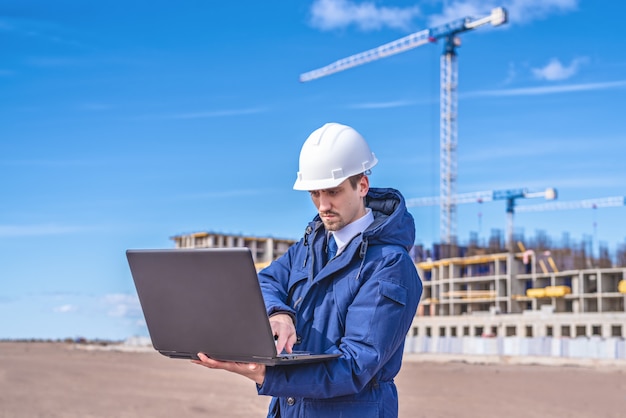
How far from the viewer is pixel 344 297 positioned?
10.3 ft

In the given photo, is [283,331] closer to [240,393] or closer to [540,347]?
[240,393]

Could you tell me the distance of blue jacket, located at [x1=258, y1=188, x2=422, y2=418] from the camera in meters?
2.92

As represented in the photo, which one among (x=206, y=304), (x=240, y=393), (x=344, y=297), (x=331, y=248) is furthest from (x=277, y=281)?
(x=240, y=393)

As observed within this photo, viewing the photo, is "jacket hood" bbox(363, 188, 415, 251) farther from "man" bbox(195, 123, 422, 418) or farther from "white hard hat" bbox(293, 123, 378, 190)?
"white hard hat" bbox(293, 123, 378, 190)

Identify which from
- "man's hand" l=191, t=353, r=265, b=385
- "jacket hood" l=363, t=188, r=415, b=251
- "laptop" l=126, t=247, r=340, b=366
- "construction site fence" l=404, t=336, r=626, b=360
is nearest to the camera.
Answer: "laptop" l=126, t=247, r=340, b=366

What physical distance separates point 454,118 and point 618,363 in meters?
52.6

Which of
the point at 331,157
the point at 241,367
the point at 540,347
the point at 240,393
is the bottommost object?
the point at 540,347

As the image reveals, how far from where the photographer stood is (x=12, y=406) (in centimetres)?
1443

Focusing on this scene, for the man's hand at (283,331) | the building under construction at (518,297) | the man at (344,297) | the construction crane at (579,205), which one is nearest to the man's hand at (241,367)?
the man at (344,297)

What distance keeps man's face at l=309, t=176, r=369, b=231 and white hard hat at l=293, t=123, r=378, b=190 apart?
41mm

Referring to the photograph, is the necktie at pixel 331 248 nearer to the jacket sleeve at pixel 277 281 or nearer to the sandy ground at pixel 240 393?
the jacket sleeve at pixel 277 281

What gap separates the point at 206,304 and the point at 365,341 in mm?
574

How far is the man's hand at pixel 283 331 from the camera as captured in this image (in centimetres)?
302

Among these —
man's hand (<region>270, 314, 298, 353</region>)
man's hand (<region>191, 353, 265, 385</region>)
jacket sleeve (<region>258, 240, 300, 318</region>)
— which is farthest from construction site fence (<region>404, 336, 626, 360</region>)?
man's hand (<region>191, 353, 265, 385</region>)
